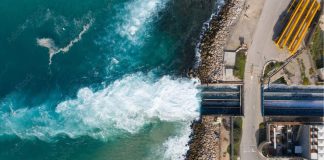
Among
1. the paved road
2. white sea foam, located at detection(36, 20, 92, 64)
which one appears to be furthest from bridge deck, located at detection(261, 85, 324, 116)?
white sea foam, located at detection(36, 20, 92, 64)

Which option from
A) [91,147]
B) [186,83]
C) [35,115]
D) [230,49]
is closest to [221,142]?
[186,83]

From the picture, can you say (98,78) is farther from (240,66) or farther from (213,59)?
(240,66)

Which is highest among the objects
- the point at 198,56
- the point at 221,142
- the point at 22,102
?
the point at 198,56

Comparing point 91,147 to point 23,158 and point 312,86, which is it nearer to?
point 23,158

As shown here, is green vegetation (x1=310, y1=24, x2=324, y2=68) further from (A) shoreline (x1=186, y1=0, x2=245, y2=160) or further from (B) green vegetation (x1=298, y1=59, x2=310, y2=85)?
(A) shoreline (x1=186, y1=0, x2=245, y2=160)

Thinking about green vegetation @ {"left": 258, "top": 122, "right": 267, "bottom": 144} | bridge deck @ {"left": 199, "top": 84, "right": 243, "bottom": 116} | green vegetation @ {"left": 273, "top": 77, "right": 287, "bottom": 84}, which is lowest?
green vegetation @ {"left": 258, "top": 122, "right": 267, "bottom": 144}
